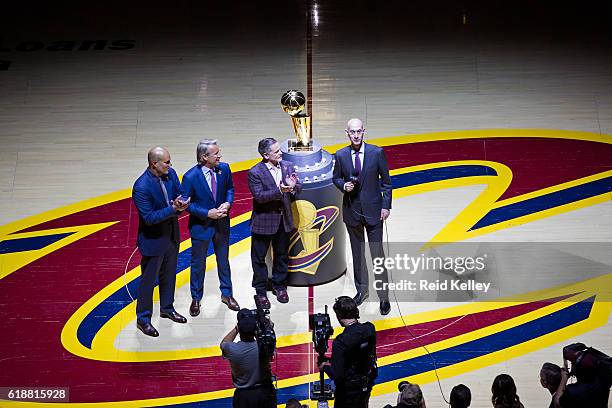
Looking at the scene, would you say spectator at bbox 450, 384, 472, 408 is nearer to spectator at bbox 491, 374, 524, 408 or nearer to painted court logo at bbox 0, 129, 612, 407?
spectator at bbox 491, 374, 524, 408

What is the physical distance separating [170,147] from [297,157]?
265 centimetres

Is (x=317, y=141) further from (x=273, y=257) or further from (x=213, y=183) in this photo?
(x=213, y=183)

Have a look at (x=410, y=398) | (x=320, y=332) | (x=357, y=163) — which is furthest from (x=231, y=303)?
(x=410, y=398)

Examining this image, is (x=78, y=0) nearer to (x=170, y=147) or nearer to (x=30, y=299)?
(x=170, y=147)

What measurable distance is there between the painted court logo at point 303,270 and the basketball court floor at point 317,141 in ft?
0.07

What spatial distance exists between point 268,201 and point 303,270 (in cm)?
85

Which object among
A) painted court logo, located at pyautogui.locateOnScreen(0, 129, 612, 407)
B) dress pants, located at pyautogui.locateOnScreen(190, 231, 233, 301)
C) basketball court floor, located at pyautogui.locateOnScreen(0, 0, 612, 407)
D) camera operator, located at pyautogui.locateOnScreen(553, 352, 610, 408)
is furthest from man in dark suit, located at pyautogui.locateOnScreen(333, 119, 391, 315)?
camera operator, located at pyautogui.locateOnScreen(553, 352, 610, 408)

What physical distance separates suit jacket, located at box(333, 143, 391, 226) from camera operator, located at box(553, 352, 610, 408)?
2475 millimetres

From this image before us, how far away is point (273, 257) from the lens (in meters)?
9.60

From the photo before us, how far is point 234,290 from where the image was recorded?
32.4 ft

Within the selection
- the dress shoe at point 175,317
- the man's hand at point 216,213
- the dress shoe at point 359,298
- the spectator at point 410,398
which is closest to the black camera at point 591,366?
the spectator at point 410,398

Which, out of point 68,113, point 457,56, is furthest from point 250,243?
point 457,56

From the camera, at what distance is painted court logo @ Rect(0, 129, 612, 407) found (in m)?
9.04

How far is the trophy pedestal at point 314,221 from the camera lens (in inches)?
372
